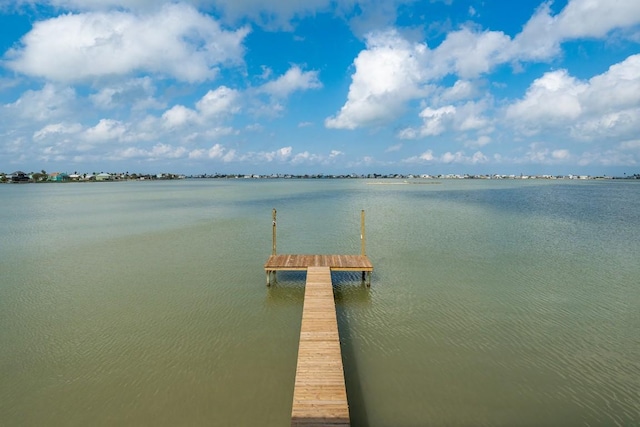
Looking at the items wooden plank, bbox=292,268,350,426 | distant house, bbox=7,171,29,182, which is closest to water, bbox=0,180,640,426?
wooden plank, bbox=292,268,350,426

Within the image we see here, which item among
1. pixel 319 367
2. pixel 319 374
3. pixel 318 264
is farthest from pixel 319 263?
pixel 319 374

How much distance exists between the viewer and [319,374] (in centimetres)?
862

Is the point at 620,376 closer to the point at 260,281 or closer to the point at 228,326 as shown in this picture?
the point at 228,326

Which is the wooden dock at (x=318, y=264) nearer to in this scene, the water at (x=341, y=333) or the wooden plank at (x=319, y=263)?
the wooden plank at (x=319, y=263)

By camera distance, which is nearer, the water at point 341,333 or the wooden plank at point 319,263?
the water at point 341,333

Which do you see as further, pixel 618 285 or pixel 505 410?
pixel 618 285

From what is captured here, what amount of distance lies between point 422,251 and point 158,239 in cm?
2255

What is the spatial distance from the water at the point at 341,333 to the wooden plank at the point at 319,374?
1.07m

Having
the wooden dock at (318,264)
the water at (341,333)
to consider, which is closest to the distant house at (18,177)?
the water at (341,333)

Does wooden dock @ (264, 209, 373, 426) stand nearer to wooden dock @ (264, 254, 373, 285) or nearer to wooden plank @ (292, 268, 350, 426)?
wooden plank @ (292, 268, 350, 426)

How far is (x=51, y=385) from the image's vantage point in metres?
9.69

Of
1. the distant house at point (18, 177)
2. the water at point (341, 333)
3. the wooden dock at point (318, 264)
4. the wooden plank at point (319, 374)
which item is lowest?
the water at point (341, 333)

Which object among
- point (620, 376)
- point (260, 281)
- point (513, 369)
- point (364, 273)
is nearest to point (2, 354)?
point (260, 281)

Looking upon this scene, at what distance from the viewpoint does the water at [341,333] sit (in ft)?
29.1
